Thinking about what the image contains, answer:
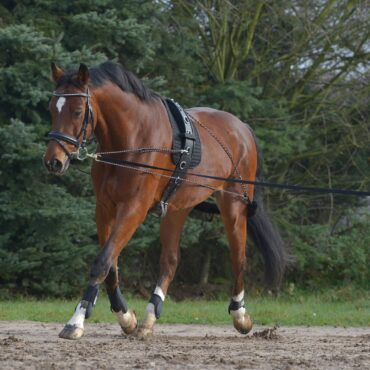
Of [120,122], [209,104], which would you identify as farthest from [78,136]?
[209,104]

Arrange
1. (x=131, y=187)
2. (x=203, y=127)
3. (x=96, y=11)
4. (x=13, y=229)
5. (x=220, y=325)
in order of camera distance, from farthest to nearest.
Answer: (x=96, y=11) < (x=13, y=229) < (x=220, y=325) < (x=203, y=127) < (x=131, y=187)

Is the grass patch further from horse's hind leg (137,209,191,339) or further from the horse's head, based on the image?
the horse's head

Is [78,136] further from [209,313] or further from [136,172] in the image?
[209,313]

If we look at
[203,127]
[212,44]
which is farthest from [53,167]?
[212,44]

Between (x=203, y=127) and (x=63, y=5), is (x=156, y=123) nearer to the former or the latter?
(x=203, y=127)

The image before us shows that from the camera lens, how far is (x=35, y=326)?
8.55 meters

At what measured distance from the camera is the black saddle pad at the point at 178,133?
7.39 metres

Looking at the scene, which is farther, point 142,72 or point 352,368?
point 142,72

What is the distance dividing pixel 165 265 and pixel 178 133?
1256mm

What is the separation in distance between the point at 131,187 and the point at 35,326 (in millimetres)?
2358

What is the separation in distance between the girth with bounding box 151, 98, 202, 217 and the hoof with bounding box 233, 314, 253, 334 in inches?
49.5

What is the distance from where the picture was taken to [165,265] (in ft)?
26.0

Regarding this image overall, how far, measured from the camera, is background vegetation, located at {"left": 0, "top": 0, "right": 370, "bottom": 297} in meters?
11.7

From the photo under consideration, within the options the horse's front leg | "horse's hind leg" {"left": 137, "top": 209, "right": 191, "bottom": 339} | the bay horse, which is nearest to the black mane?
the bay horse
